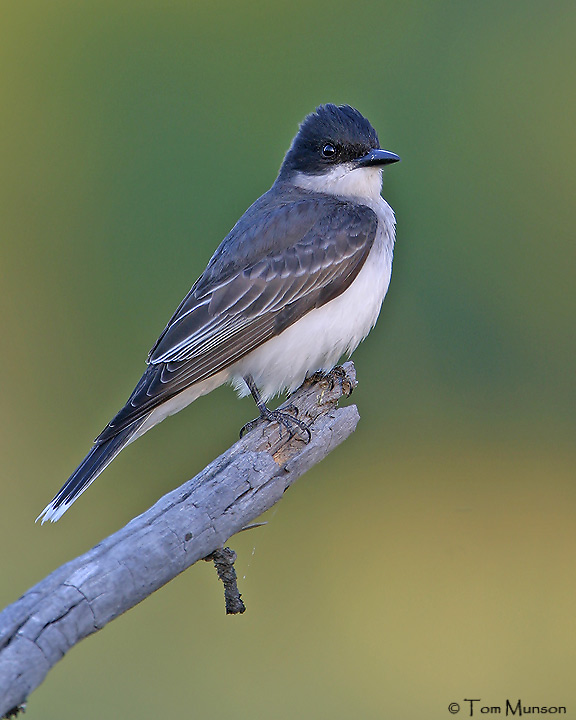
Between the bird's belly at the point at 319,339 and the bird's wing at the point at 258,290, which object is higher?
the bird's wing at the point at 258,290

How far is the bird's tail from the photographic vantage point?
12.7 ft

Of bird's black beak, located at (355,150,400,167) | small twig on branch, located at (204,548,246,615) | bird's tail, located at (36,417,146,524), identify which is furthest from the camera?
bird's black beak, located at (355,150,400,167)

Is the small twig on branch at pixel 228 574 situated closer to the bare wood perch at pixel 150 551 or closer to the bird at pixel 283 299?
the bare wood perch at pixel 150 551

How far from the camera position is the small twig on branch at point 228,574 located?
3.02m

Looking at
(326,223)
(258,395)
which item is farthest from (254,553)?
(326,223)

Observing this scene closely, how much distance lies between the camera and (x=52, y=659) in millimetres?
2424

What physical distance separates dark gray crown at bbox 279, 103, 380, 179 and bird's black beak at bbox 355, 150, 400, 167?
4 centimetres

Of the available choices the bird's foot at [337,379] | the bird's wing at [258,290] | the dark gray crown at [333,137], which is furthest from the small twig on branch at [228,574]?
the dark gray crown at [333,137]

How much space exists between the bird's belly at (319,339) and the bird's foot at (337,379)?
51 mm

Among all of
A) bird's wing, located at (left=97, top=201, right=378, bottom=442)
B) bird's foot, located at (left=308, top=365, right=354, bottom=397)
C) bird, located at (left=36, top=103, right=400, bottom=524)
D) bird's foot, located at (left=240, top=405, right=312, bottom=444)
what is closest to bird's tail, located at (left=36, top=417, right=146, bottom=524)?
bird, located at (left=36, top=103, right=400, bottom=524)

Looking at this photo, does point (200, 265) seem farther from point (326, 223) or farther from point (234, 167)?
point (326, 223)

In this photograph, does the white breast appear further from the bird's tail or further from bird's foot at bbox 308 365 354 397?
the bird's tail

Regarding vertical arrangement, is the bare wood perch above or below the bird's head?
below

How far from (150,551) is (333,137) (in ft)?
8.82
